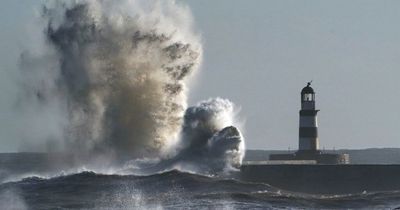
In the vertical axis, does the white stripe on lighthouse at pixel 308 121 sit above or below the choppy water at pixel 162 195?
above

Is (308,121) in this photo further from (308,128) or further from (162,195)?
(162,195)

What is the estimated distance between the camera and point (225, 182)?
44000 millimetres

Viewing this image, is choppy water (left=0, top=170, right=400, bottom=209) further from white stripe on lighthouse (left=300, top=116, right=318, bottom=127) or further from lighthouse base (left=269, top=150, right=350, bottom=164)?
white stripe on lighthouse (left=300, top=116, right=318, bottom=127)

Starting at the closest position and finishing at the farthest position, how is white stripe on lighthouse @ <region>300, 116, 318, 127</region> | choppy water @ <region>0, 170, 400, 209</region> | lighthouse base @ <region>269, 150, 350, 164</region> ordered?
choppy water @ <region>0, 170, 400, 209</region> → lighthouse base @ <region>269, 150, 350, 164</region> → white stripe on lighthouse @ <region>300, 116, 318, 127</region>

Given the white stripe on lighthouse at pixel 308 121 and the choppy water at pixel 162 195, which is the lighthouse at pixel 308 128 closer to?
the white stripe on lighthouse at pixel 308 121

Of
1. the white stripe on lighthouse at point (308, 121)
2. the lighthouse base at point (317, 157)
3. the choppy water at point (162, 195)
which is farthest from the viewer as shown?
the white stripe on lighthouse at point (308, 121)

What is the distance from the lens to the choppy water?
39.4 m

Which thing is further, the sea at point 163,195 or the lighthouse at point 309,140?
the lighthouse at point 309,140

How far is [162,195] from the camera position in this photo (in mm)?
41812

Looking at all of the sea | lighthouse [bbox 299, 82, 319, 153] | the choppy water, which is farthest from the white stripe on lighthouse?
the choppy water

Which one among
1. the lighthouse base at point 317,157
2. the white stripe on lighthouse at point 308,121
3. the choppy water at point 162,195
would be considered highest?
the white stripe on lighthouse at point 308,121

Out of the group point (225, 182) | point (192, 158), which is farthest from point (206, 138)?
point (225, 182)

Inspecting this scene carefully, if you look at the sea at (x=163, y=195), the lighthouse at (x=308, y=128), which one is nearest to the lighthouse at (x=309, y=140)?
the lighthouse at (x=308, y=128)

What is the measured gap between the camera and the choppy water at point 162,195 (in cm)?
3938
